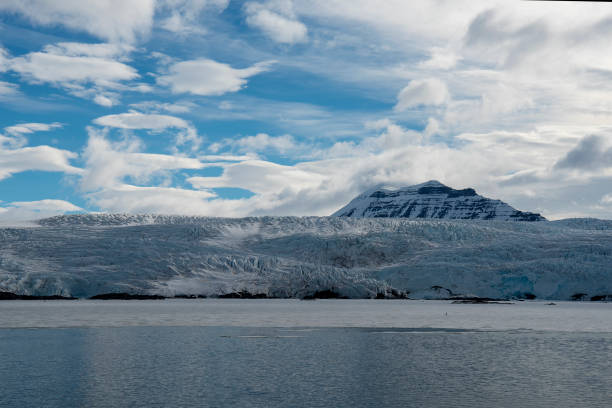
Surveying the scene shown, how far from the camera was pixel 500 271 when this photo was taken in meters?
83.6

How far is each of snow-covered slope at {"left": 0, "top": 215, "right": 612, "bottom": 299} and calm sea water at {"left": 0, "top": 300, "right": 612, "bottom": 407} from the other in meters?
47.8

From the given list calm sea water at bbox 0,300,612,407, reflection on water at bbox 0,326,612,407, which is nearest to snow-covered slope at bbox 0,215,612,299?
calm sea water at bbox 0,300,612,407

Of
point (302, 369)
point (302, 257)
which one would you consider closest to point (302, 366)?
point (302, 369)

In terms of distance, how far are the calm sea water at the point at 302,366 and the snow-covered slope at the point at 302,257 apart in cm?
4775

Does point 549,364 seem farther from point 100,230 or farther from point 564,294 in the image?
point 100,230

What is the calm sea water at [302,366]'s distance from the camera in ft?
47.5

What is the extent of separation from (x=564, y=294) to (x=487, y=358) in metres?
61.3

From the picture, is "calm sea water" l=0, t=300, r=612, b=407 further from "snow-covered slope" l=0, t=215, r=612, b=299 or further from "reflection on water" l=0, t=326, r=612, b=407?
"snow-covered slope" l=0, t=215, r=612, b=299

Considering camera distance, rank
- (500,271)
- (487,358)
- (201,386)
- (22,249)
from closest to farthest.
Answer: (201,386) → (487,358) → (500,271) → (22,249)

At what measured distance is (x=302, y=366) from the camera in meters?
19.5

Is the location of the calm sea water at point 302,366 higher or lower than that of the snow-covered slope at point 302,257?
lower

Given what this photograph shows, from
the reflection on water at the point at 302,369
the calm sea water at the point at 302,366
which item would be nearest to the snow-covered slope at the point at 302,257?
the calm sea water at the point at 302,366

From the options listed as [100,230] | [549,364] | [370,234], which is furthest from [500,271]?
[549,364]

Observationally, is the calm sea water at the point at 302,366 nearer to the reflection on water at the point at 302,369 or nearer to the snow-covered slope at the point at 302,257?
the reflection on water at the point at 302,369
